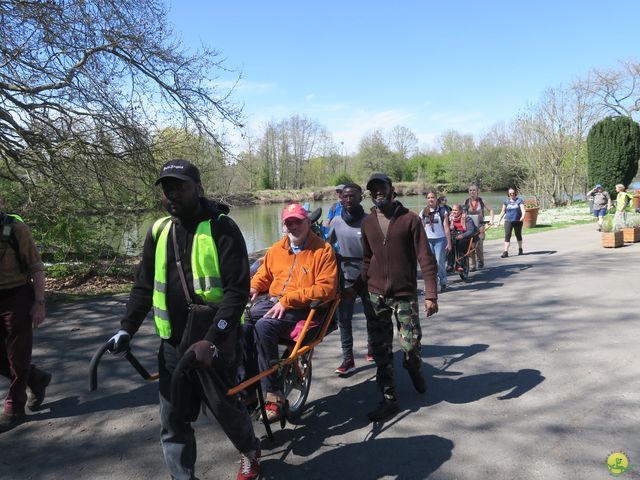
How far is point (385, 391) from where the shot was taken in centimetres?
405

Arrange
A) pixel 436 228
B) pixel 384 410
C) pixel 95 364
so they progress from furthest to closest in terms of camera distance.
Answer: pixel 436 228 → pixel 384 410 → pixel 95 364

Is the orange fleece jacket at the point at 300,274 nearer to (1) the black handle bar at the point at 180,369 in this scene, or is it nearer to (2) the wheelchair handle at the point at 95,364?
(1) the black handle bar at the point at 180,369

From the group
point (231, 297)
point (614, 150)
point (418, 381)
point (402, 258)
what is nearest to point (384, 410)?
point (418, 381)

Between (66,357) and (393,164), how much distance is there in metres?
64.2

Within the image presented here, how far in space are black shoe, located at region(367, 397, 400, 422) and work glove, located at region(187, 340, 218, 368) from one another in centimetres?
186

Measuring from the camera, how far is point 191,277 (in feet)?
8.95

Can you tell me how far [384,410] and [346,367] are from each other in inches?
44.5

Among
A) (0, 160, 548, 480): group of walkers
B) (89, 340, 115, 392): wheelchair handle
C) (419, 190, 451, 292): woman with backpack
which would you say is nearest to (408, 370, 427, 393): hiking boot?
(0, 160, 548, 480): group of walkers

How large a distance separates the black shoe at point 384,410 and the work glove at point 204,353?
1.86 meters

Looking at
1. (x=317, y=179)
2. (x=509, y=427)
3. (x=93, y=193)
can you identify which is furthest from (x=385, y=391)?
(x=317, y=179)

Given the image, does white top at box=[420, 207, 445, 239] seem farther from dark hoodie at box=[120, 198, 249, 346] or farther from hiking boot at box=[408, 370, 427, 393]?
dark hoodie at box=[120, 198, 249, 346]

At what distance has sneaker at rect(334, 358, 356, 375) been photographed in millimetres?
4996

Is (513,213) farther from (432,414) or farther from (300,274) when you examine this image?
(300,274)

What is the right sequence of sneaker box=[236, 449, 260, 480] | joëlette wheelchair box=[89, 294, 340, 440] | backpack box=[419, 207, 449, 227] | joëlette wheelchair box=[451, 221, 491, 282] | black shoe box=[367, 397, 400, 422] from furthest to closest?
joëlette wheelchair box=[451, 221, 491, 282], backpack box=[419, 207, 449, 227], black shoe box=[367, 397, 400, 422], joëlette wheelchair box=[89, 294, 340, 440], sneaker box=[236, 449, 260, 480]
